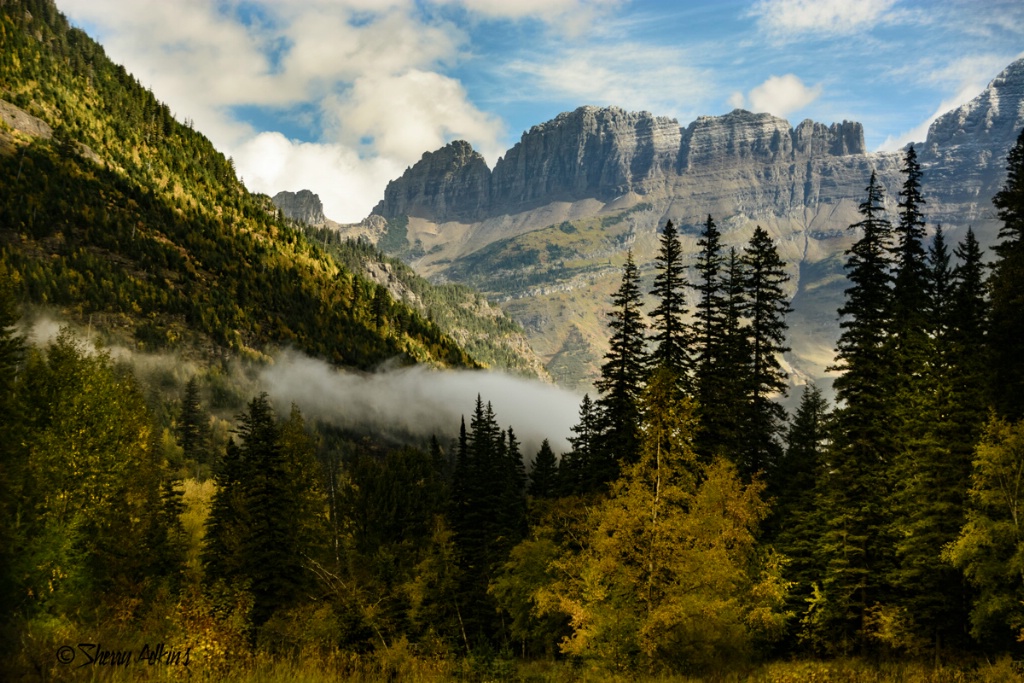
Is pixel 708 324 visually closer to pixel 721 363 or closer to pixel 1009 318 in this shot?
pixel 721 363

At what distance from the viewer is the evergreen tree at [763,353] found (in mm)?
41062

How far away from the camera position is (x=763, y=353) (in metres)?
42.4

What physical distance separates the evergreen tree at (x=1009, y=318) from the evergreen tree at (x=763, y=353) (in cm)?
1210

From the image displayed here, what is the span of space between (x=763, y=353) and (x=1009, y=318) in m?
14.6

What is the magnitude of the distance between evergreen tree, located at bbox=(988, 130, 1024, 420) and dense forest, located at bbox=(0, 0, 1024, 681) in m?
0.11

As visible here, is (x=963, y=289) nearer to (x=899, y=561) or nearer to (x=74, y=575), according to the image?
(x=899, y=561)

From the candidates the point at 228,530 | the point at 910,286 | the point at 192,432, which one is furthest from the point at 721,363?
the point at 192,432

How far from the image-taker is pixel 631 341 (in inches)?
1644

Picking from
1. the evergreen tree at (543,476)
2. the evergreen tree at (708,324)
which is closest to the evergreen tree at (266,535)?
the evergreen tree at (543,476)

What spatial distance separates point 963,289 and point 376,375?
164993 mm

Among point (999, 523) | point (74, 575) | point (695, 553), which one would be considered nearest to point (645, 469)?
point (695, 553)

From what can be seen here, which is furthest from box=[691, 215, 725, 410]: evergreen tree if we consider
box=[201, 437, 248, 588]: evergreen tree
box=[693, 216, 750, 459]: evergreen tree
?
box=[201, 437, 248, 588]: evergreen tree

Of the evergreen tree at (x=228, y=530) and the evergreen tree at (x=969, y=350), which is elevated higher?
the evergreen tree at (x=969, y=350)

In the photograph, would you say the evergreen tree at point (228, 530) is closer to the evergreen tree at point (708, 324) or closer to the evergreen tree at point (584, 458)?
the evergreen tree at point (584, 458)
